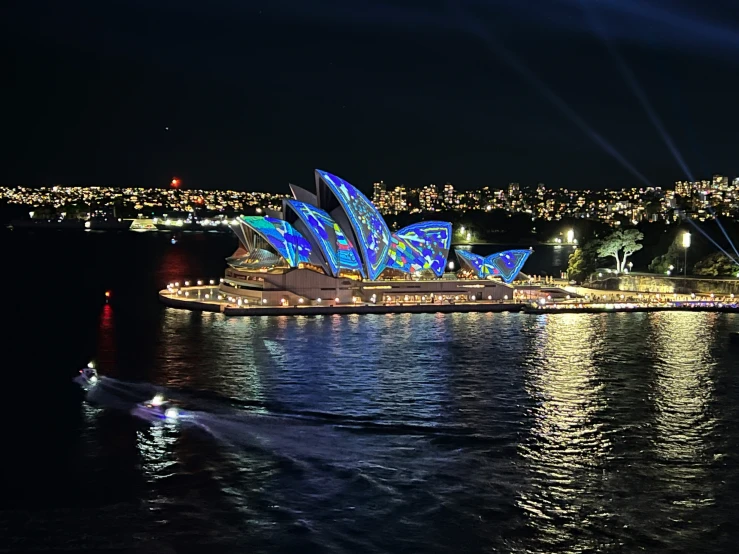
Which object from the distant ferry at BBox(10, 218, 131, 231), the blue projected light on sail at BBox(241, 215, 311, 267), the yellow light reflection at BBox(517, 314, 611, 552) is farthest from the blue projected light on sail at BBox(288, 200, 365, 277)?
the distant ferry at BBox(10, 218, 131, 231)

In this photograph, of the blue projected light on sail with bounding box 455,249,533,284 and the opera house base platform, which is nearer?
the opera house base platform

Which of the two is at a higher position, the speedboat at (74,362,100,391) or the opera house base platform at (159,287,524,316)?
the opera house base platform at (159,287,524,316)

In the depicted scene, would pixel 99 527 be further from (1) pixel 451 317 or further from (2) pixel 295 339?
(1) pixel 451 317

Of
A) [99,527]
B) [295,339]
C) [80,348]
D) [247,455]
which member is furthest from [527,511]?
[80,348]

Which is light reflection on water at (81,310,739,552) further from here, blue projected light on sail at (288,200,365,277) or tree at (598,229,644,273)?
tree at (598,229,644,273)

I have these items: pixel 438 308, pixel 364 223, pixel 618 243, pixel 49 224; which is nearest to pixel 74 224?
pixel 49 224

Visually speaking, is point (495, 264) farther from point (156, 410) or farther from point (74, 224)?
point (74, 224)
